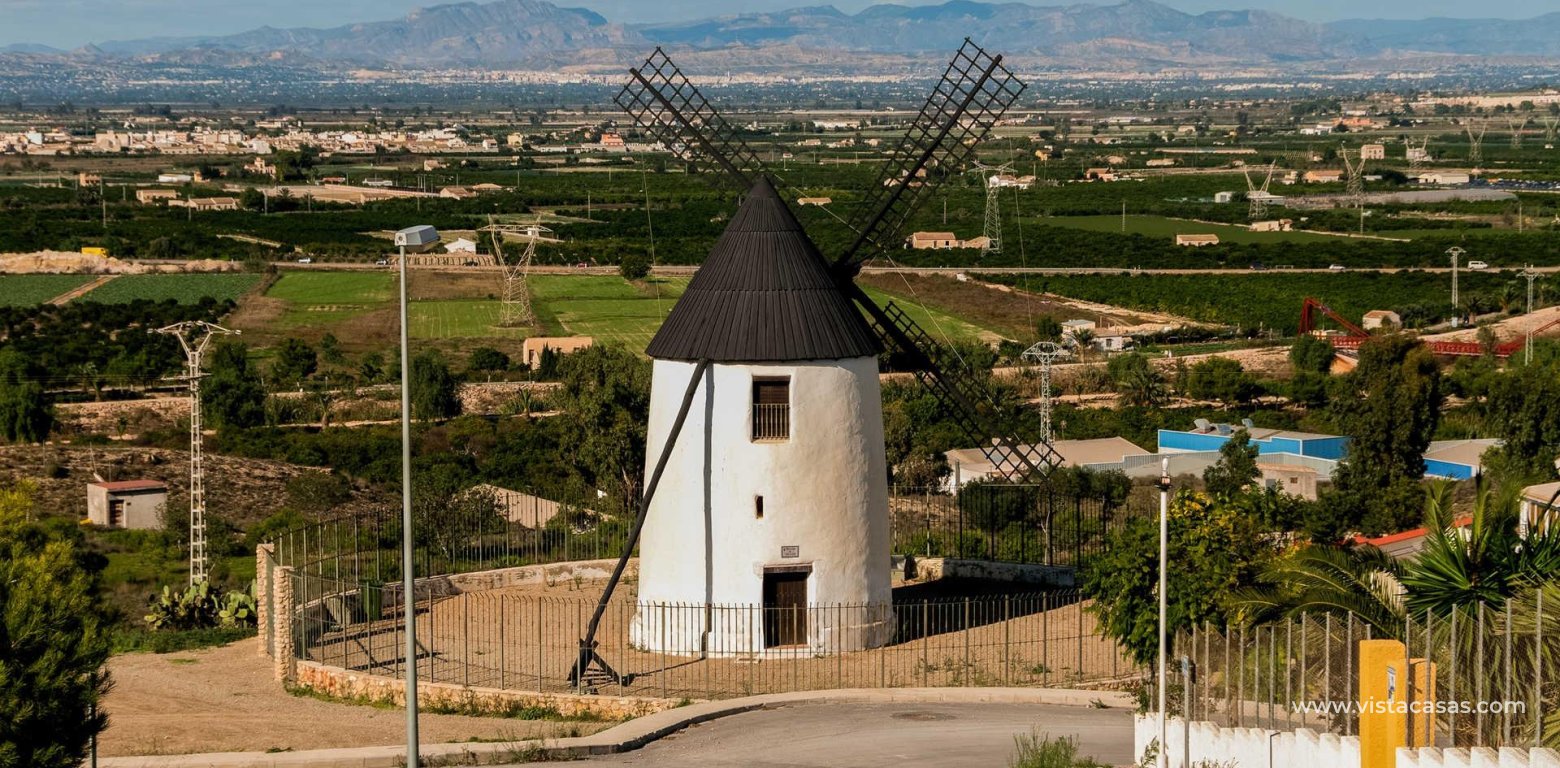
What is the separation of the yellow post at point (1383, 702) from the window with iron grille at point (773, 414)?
37.5ft

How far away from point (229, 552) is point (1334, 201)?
14323 centimetres

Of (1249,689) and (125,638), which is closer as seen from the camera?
(1249,689)

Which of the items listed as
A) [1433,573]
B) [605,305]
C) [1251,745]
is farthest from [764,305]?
[605,305]

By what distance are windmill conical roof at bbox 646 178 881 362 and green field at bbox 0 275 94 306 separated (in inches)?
3216

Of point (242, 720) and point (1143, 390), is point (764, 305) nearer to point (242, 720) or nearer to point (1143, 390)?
point (242, 720)

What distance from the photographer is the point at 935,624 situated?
26.7 m

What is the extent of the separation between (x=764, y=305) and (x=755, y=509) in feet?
7.99

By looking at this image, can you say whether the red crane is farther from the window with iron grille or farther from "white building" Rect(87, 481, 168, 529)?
the window with iron grille

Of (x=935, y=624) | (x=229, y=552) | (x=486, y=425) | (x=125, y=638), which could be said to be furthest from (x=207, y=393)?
(x=935, y=624)

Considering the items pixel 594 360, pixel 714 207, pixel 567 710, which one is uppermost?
pixel 714 207

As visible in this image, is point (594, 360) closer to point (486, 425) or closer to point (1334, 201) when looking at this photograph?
point (486, 425)

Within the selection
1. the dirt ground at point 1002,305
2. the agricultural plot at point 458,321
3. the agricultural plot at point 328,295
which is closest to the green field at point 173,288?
the agricultural plot at point 328,295

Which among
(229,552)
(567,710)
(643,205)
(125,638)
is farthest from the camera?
(643,205)

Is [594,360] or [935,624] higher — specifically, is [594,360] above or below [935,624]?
above
